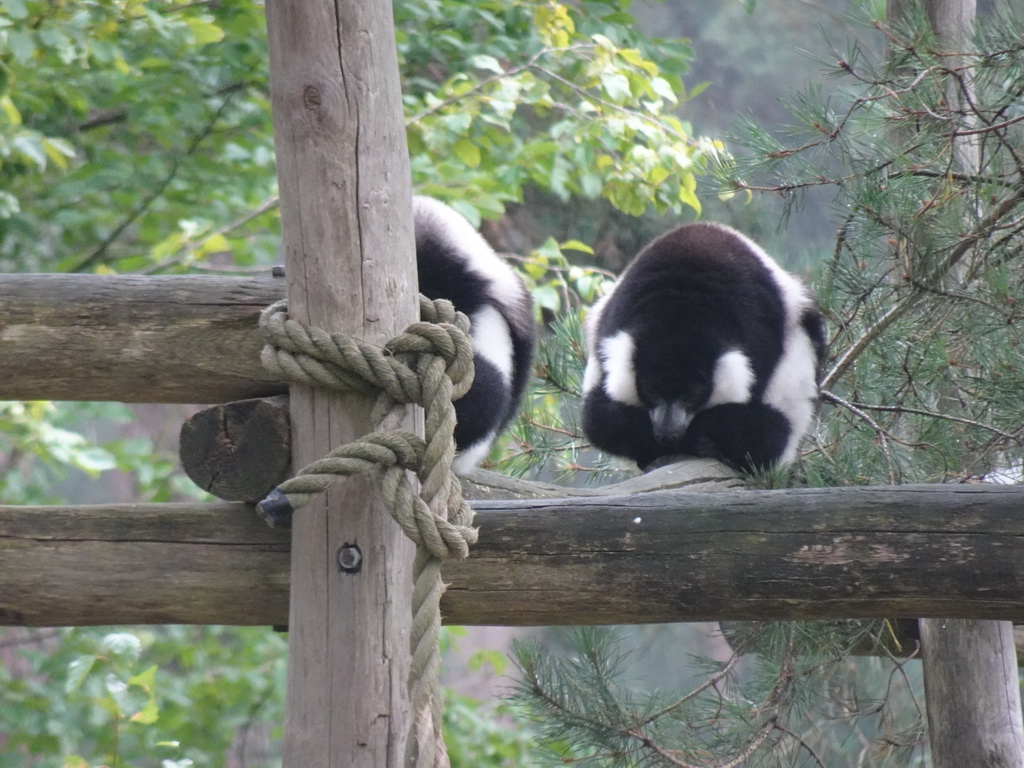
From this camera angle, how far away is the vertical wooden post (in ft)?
5.32

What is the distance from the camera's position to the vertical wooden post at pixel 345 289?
1622 millimetres

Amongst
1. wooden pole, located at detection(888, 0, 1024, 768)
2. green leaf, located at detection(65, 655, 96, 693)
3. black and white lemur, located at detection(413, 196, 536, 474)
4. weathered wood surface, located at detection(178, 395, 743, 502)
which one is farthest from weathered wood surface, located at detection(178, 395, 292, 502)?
wooden pole, located at detection(888, 0, 1024, 768)

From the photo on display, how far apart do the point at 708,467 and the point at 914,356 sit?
0.77 metres

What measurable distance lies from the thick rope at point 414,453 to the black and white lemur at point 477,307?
1.25 metres

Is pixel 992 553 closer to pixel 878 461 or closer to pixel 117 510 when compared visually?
pixel 878 461

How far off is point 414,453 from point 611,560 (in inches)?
25.1

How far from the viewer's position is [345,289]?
1.66m

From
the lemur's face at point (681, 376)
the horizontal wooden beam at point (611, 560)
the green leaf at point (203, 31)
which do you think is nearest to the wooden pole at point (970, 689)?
the lemur's face at point (681, 376)

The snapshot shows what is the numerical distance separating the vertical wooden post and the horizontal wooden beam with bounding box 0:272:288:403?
0.31 metres

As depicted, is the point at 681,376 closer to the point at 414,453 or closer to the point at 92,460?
the point at 414,453

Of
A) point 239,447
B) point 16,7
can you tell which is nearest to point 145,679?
point 239,447

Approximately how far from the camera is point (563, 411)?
446cm

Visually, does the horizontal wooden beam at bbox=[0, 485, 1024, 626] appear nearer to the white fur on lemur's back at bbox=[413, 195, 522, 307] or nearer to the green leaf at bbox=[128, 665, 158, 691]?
the green leaf at bbox=[128, 665, 158, 691]

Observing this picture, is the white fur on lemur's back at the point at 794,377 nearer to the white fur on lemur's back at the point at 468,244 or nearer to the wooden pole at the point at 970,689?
the wooden pole at the point at 970,689
